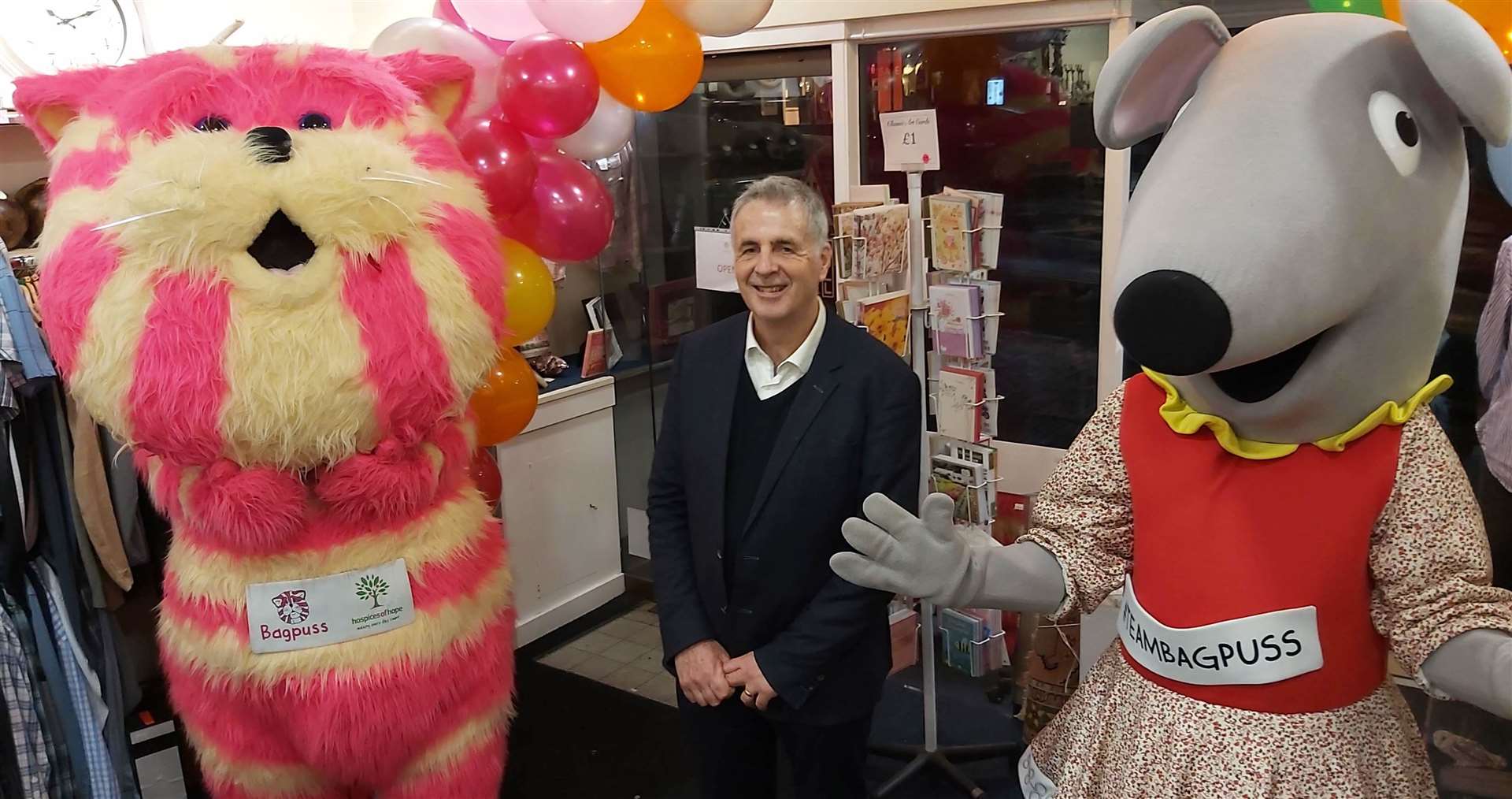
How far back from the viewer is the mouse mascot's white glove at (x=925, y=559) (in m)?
1.21

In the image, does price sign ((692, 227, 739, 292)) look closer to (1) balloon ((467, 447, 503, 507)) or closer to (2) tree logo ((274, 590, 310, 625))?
(1) balloon ((467, 447, 503, 507))

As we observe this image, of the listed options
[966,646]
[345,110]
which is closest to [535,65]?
[345,110]

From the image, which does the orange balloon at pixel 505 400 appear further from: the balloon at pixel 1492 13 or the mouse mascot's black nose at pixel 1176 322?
the balloon at pixel 1492 13

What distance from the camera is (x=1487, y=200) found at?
2438 mm

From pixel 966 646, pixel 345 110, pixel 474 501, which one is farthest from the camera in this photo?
pixel 966 646

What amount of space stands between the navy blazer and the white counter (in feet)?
4.84

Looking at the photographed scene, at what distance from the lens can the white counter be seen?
3289 millimetres

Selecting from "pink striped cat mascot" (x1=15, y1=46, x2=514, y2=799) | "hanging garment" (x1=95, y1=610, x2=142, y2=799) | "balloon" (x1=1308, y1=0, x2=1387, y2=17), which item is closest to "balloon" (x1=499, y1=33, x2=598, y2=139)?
"pink striped cat mascot" (x1=15, y1=46, x2=514, y2=799)

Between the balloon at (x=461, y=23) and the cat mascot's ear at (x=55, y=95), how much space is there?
853 millimetres

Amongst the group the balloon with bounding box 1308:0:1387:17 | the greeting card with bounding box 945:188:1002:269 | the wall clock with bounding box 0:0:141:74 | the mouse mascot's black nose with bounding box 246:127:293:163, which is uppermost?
the wall clock with bounding box 0:0:141:74

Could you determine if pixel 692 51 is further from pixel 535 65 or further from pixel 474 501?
pixel 474 501

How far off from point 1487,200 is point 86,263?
2.82 meters

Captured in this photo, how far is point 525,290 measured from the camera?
2066mm

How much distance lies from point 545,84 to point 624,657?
6.61 feet
